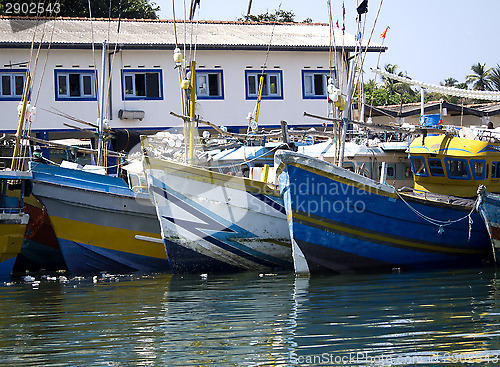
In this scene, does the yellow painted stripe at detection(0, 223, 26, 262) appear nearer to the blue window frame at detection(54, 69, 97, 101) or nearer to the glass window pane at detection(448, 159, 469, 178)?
the glass window pane at detection(448, 159, 469, 178)

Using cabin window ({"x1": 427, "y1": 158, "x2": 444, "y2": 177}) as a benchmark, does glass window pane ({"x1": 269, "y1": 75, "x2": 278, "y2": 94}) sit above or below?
above

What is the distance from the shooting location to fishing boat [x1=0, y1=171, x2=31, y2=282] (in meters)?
15.2

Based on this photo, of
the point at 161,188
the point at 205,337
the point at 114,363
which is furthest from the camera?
the point at 161,188

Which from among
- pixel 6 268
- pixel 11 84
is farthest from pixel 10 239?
pixel 11 84

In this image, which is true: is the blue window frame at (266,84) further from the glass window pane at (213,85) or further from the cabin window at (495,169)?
the cabin window at (495,169)

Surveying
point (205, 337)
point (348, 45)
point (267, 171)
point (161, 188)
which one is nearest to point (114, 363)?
point (205, 337)

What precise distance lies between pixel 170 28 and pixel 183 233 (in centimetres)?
1447

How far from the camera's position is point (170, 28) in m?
28.0

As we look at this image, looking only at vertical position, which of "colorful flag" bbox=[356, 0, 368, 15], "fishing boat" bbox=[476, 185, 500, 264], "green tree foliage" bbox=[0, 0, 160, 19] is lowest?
"fishing boat" bbox=[476, 185, 500, 264]

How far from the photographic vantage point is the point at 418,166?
16.2 meters

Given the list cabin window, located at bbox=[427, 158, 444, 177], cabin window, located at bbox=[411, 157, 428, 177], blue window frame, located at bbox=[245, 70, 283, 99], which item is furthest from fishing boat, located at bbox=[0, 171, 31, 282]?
blue window frame, located at bbox=[245, 70, 283, 99]

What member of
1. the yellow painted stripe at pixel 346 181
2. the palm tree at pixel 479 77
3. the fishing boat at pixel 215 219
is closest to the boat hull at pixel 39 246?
the fishing boat at pixel 215 219

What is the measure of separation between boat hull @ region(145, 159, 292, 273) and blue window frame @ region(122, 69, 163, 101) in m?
11.6

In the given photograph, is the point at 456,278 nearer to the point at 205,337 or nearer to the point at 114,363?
the point at 205,337
